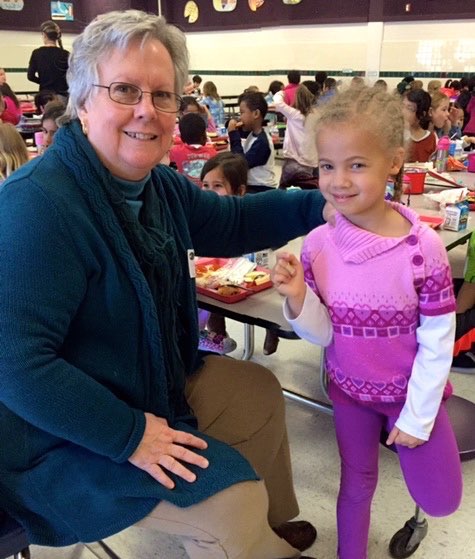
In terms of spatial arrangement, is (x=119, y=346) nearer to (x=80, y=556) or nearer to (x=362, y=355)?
(x=362, y=355)

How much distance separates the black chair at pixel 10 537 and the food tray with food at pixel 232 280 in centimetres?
91

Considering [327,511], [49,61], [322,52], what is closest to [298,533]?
[327,511]

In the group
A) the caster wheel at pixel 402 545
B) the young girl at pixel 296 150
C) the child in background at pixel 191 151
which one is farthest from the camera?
the young girl at pixel 296 150

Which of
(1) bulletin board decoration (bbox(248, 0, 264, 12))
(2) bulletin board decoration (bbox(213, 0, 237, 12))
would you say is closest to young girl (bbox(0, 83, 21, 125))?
(1) bulletin board decoration (bbox(248, 0, 264, 12))

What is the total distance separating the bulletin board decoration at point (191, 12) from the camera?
13867 millimetres

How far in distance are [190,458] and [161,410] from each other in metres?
0.16

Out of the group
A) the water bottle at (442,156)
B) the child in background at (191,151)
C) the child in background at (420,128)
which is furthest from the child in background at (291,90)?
the water bottle at (442,156)

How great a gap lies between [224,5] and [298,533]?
44.5 feet

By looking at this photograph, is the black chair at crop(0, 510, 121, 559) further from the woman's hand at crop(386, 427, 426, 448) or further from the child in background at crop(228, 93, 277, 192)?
the child in background at crop(228, 93, 277, 192)

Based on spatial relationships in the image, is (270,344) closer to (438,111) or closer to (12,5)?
(438,111)

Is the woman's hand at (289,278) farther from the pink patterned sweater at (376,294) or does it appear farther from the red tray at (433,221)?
the red tray at (433,221)

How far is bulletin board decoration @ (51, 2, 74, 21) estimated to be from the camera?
505 inches

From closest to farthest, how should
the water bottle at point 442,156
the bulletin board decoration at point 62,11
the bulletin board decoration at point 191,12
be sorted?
the water bottle at point 442,156 → the bulletin board decoration at point 62,11 → the bulletin board decoration at point 191,12

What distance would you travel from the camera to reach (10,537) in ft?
3.92
